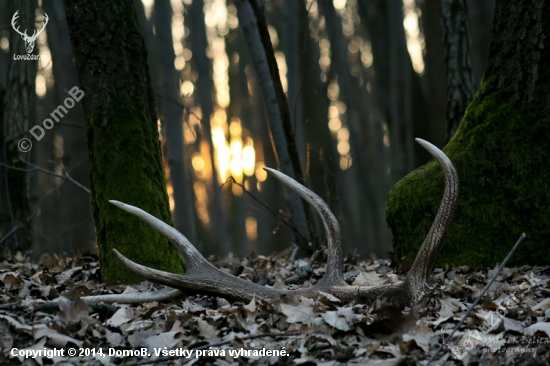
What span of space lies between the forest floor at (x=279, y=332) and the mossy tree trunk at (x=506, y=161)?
1.08 metres

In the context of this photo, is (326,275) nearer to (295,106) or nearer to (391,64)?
(295,106)

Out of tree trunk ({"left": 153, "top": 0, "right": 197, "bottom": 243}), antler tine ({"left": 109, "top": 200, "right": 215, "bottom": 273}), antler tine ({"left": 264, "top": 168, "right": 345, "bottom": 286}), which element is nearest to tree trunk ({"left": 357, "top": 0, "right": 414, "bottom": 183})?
tree trunk ({"left": 153, "top": 0, "right": 197, "bottom": 243})

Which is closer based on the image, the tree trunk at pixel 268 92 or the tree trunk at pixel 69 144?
the tree trunk at pixel 268 92

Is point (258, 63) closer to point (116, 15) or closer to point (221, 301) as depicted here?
point (116, 15)

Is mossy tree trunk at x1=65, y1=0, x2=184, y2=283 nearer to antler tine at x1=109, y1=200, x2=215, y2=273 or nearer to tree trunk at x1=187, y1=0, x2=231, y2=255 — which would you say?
antler tine at x1=109, y1=200, x2=215, y2=273

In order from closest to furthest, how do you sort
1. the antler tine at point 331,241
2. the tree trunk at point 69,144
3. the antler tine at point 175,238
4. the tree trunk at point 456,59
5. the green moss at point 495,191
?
1. the antler tine at point 175,238
2. the antler tine at point 331,241
3. the green moss at point 495,191
4. the tree trunk at point 456,59
5. the tree trunk at point 69,144

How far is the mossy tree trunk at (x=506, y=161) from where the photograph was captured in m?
4.74

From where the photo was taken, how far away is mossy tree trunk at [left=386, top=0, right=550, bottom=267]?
474 cm

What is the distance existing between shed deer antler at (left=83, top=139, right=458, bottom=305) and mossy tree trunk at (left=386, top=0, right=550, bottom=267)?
1.58 m

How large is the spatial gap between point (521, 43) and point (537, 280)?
202 cm

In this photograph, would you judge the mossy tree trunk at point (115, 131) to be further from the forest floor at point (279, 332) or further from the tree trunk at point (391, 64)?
the tree trunk at point (391, 64)

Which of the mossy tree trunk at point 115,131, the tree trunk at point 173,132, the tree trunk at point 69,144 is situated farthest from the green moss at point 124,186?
the tree trunk at point 69,144

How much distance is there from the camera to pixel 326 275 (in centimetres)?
373

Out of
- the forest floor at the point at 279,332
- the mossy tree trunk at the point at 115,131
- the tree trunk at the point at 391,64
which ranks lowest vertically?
the forest floor at the point at 279,332
